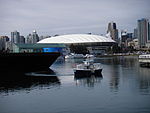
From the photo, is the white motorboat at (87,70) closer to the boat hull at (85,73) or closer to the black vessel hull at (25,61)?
the boat hull at (85,73)

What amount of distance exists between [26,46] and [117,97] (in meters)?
79.3

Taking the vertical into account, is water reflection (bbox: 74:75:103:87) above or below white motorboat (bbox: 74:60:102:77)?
below

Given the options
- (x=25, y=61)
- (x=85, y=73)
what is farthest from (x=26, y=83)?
(x=25, y=61)

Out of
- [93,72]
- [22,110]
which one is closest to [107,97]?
[22,110]

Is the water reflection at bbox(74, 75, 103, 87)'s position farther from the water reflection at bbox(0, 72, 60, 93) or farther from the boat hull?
the water reflection at bbox(0, 72, 60, 93)

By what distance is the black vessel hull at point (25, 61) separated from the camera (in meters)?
55.9

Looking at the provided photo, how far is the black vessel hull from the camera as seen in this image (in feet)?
184

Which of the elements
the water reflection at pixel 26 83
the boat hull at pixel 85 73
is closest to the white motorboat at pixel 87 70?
the boat hull at pixel 85 73

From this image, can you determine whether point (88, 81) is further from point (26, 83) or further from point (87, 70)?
point (26, 83)

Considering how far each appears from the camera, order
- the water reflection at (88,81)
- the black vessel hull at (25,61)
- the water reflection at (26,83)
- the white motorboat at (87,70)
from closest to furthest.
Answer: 1. the water reflection at (26,83)
2. the water reflection at (88,81)
3. the white motorboat at (87,70)
4. the black vessel hull at (25,61)

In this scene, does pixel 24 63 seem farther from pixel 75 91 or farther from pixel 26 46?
A: pixel 26 46

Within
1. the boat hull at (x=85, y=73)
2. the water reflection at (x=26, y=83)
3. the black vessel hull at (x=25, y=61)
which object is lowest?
the water reflection at (x=26, y=83)

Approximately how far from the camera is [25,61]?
58.6 meters

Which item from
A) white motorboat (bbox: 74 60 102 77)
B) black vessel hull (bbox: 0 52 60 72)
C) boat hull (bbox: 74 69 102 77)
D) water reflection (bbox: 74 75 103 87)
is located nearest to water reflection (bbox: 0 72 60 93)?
water reflection (bbox: 74 75 103 87)
